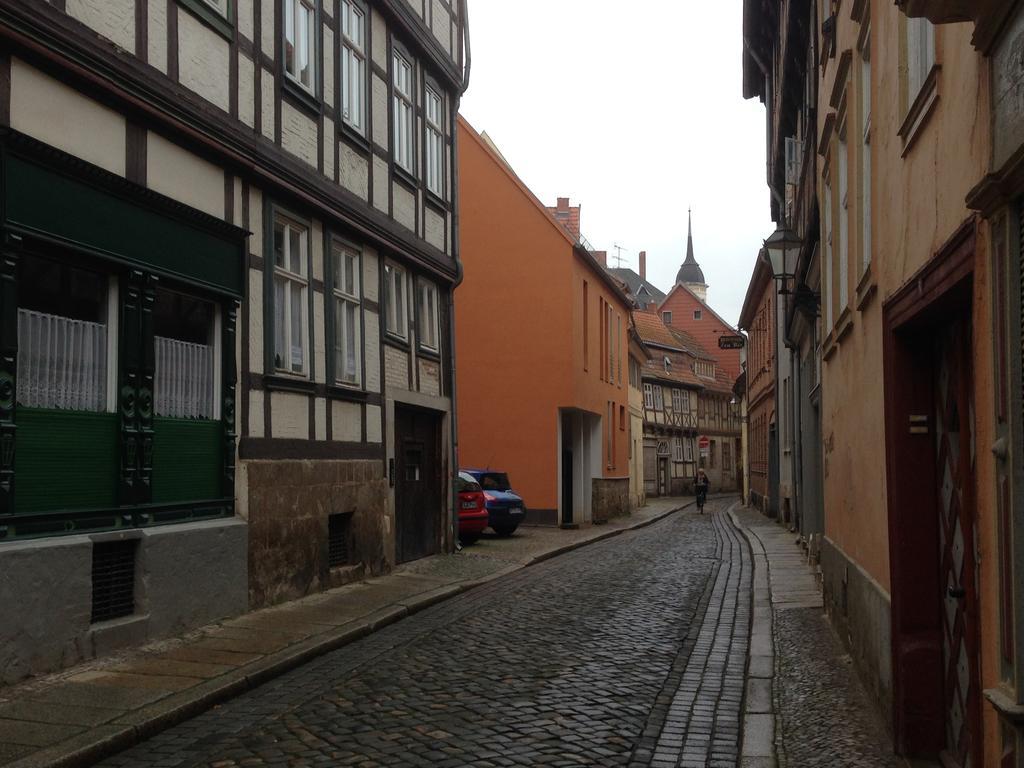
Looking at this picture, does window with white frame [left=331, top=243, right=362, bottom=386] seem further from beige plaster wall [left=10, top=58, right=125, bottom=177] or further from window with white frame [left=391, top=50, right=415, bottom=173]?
beige plaster wall [left=10, top=58, right=125, bottom=177]

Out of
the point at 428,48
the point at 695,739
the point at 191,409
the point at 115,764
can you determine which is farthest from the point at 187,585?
the point at 428,48

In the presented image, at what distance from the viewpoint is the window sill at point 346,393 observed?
13.9 meters

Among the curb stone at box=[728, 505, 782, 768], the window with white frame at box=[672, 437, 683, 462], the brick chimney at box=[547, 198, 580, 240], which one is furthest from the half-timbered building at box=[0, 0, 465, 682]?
the window with white frame at box=[672, 437, 683, 462]

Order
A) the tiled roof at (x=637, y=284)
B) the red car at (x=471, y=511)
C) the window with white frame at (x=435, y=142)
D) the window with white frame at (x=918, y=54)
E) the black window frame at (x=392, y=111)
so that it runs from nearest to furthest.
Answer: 1. the window with white frame at (x=918, y=54)
2. the black window frame at (x=392, y=111)
3. the window with white frame at (x=435, y=142)
4. the red car at (x=471, y=511)
5. the tiled roof at (x=637, y=284)

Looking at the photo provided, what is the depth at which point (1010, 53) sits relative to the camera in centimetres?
376

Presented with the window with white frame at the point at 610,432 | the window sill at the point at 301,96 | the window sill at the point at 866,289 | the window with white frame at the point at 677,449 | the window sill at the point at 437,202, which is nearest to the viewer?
the window sill at the point at 866,289

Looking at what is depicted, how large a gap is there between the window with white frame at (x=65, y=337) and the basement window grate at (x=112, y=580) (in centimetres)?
111

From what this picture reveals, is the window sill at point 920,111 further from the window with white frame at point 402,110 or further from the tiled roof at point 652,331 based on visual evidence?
the tiled roof at point 652,331

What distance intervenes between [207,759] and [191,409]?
4.87 metres

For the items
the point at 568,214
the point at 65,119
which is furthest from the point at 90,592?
the point at 568,214

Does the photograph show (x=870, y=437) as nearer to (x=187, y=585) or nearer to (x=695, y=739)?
(x=695, y=739)

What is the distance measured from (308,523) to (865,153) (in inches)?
285

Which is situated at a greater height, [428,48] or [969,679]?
[428,48]

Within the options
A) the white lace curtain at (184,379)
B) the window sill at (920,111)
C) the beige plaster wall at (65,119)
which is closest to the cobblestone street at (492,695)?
the white lace curtain at (184,379)
